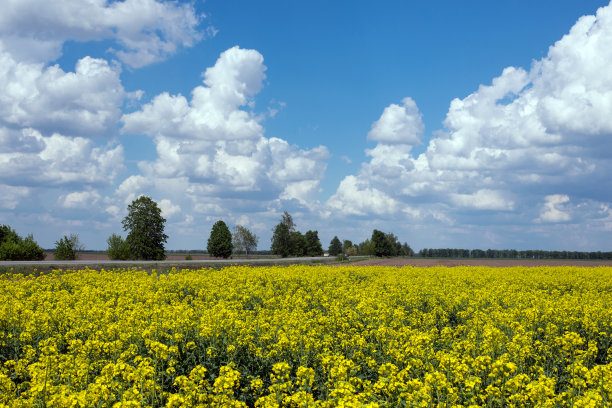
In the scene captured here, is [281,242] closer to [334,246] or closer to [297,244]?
[297,244]

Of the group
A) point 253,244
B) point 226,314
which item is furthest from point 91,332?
point 253,244

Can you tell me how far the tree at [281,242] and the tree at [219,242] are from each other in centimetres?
2615

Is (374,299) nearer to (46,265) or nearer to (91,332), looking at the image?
(91,332)

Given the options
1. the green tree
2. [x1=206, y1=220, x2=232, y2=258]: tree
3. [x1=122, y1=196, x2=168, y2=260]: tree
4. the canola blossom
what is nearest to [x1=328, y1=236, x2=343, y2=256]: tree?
the green tree

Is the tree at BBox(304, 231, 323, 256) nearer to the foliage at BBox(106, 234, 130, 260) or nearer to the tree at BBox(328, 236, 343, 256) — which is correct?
the tree at BBox(328, 236, 343, 256)

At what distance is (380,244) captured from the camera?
12281 centimetres

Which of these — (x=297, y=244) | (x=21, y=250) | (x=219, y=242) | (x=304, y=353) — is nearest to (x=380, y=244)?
(x=297, y=244)

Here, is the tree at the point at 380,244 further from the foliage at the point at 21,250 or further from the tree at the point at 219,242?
the foliage at the point at 21,250

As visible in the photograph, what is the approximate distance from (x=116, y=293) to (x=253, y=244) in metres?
99.3

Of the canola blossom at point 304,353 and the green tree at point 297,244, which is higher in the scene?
the green tree at point 297,244

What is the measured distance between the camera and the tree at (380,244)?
122 m

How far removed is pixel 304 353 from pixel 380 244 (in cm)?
11566

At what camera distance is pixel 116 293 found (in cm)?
1748

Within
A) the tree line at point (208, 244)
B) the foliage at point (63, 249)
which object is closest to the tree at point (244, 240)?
the tree line at point (208, 244)
